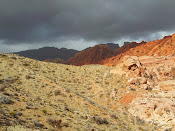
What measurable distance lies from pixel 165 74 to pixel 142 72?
19.3 feet

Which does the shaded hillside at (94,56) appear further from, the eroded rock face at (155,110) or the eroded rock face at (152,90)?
the eroded rock face at (155,110)

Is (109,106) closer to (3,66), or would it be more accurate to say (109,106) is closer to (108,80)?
(108,80)

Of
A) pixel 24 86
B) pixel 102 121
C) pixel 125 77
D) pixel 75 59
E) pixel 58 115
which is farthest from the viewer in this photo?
pixel 75 59

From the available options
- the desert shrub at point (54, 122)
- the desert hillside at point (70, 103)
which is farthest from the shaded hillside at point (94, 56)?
the desert shrub at point (54, 122)

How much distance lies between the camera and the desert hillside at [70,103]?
1065 cm

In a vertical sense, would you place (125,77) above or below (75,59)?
below

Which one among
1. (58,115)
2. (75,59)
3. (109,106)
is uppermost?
(75,59)

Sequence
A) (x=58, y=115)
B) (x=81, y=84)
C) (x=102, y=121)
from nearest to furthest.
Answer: (x=58, y=115)
(x=102, y=121)
(x=81, y=84)

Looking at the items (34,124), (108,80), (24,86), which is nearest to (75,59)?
(108,80)

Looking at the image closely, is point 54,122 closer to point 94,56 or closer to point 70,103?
point 70,103

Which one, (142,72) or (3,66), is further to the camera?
(142,72)

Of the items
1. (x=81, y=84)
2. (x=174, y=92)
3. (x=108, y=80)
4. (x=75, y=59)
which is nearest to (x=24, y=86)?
(x=81, y=84)

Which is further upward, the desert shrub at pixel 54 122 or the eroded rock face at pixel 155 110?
the desert shrub at pixel 54 122

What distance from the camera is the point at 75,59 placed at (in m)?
143
